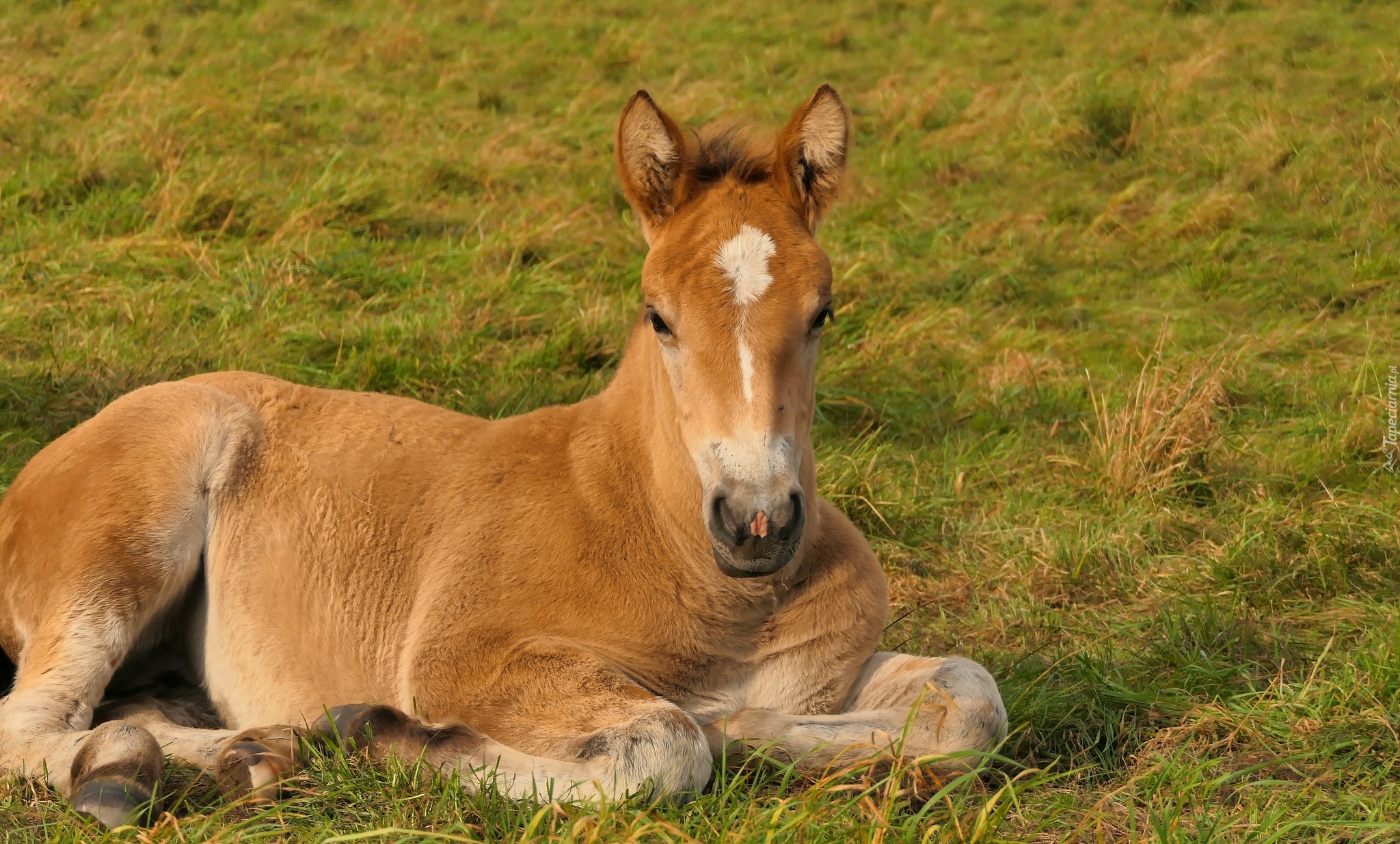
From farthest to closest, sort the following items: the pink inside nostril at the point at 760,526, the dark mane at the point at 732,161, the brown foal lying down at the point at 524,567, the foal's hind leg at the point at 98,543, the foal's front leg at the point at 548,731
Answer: the dark mane at the point at 732,161 < the foal's hind leg at the point at 98,543 < the brown foal lying down at the point at 524,567 < the foal's front leg at the point at 548,731 < the pink inside nostril at the point at 760,526

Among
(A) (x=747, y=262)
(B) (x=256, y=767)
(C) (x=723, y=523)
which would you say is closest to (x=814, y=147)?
(A) (x=747, y=262)

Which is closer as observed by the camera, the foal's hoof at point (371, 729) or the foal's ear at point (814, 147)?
the foal's hoof at point (371, 729)

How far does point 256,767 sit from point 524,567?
0.96 meters

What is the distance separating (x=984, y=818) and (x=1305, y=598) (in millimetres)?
2508

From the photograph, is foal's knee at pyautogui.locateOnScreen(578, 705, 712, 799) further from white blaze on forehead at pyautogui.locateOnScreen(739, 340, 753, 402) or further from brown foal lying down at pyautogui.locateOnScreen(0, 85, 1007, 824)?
white blaze on forehead at pyautogui.locateOnScreen(739, 340, 753, 402)

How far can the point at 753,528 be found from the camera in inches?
123

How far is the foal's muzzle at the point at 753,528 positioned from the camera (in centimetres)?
313

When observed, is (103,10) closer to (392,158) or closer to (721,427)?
(392,158)

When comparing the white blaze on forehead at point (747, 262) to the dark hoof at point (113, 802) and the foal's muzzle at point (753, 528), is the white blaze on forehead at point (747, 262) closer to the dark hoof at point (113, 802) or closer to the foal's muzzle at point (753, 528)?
the foal's muzzle at point (753, 528)

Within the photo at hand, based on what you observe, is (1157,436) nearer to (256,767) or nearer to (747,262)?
(747,262)

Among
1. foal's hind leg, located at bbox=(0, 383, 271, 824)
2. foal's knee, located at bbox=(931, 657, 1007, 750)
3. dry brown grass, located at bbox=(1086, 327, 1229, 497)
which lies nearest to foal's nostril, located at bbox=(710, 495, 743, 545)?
foal's knee, located at bbox=(931, 657, 1007, 750)

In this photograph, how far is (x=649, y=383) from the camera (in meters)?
4.09

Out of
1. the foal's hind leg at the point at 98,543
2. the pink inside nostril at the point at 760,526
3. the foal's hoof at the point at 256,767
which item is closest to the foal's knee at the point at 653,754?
the pink inside nostril at the point at 760,526

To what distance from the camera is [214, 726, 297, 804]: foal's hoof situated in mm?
3277
